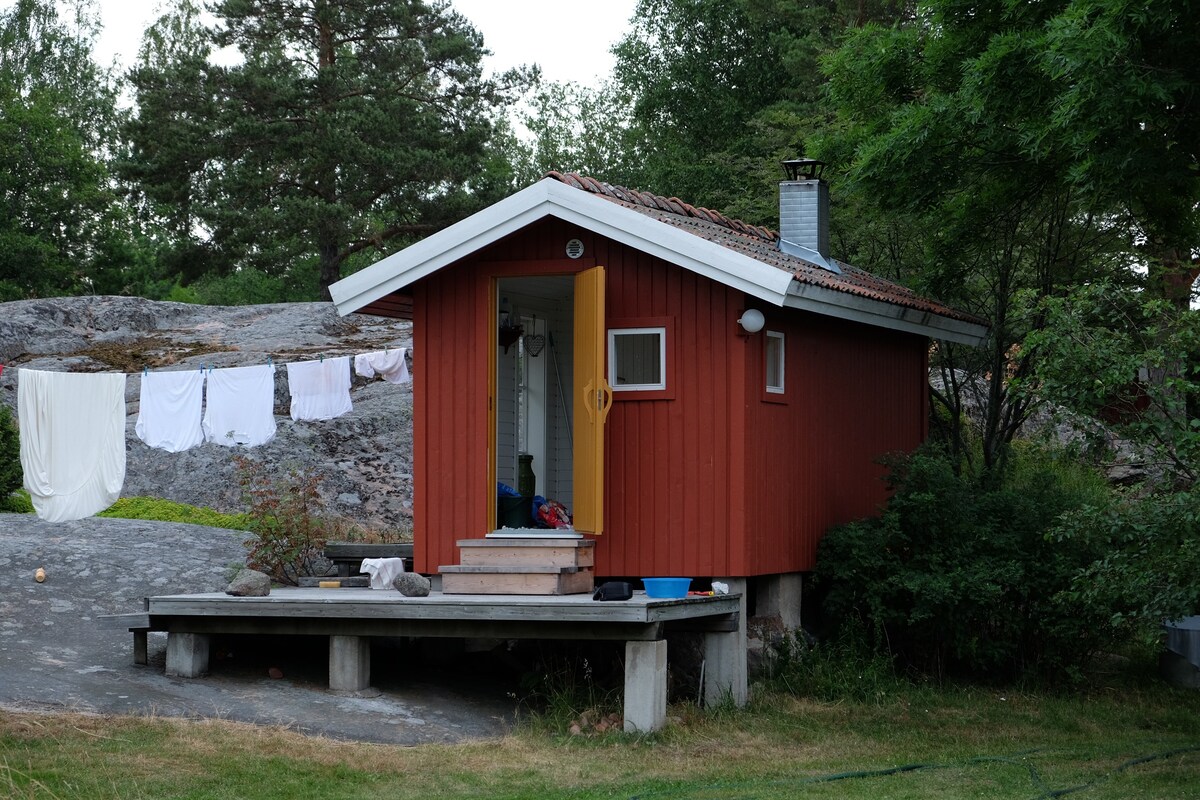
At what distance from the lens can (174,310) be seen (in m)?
24.2

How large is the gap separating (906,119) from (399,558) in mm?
6316

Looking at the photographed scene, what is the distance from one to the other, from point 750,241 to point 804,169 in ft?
6.37

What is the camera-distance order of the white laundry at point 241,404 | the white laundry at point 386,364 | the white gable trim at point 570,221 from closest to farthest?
the white gable trim at point 570,221
the white laundry at point 241,404
the white laundry at point 386,364

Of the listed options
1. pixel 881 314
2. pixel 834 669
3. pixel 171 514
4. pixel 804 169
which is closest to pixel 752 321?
pixel 881 314

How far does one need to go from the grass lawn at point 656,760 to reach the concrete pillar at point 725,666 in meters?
0.25

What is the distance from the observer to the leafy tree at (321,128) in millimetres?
28766

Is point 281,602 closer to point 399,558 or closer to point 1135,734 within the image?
point 399,558

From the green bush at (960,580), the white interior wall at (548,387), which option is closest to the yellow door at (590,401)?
the white interior wall at (548,387)

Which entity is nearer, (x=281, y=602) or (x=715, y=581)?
(x=281, y=602)

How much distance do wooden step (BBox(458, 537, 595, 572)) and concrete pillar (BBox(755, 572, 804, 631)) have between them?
165cm

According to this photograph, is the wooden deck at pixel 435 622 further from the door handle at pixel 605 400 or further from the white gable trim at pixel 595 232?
the white gable trim at pixel 595 232

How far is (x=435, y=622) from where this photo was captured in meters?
10.3

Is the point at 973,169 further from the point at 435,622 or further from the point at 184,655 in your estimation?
the point at 184,655

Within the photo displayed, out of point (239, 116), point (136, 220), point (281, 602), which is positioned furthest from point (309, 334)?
point (136, 220)
